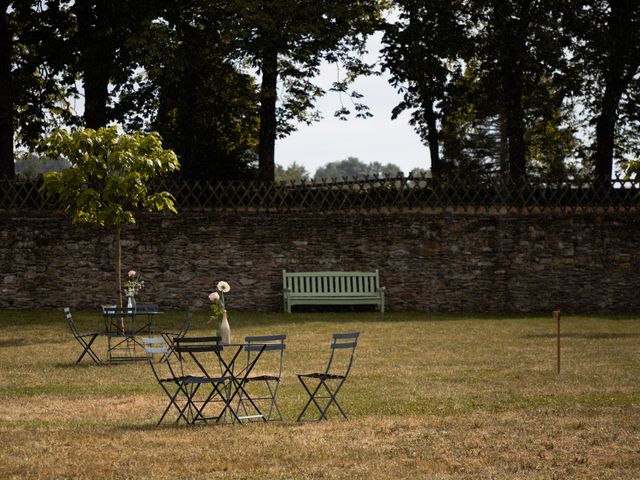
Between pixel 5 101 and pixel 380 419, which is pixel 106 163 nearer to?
pixel 5 101

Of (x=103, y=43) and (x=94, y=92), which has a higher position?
(x=103, y=43)

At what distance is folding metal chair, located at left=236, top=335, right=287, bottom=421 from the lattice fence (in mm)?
7661

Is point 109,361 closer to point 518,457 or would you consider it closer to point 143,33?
point 518,457

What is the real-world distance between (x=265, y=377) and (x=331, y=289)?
13.4 meters

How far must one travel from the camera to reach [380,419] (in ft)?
32.2

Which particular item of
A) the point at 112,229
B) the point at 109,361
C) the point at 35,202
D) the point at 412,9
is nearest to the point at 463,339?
the point at 109,361

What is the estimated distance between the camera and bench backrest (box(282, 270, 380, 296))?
22.7 m

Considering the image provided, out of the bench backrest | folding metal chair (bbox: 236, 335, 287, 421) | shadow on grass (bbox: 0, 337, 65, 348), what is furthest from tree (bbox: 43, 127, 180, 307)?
the bench backrest

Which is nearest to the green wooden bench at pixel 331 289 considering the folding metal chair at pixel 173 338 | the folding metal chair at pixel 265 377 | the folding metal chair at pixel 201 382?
the folding metal chair at pixel 265 377

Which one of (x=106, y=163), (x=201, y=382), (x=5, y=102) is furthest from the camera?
(x=5, y=102)

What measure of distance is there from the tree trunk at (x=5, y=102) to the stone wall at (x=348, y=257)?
3.82 metres

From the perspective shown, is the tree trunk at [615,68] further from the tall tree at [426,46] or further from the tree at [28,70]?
the tree at [28,70]

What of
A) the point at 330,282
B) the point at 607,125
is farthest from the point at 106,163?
the point at 607,125

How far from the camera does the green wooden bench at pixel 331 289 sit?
22641 mm
